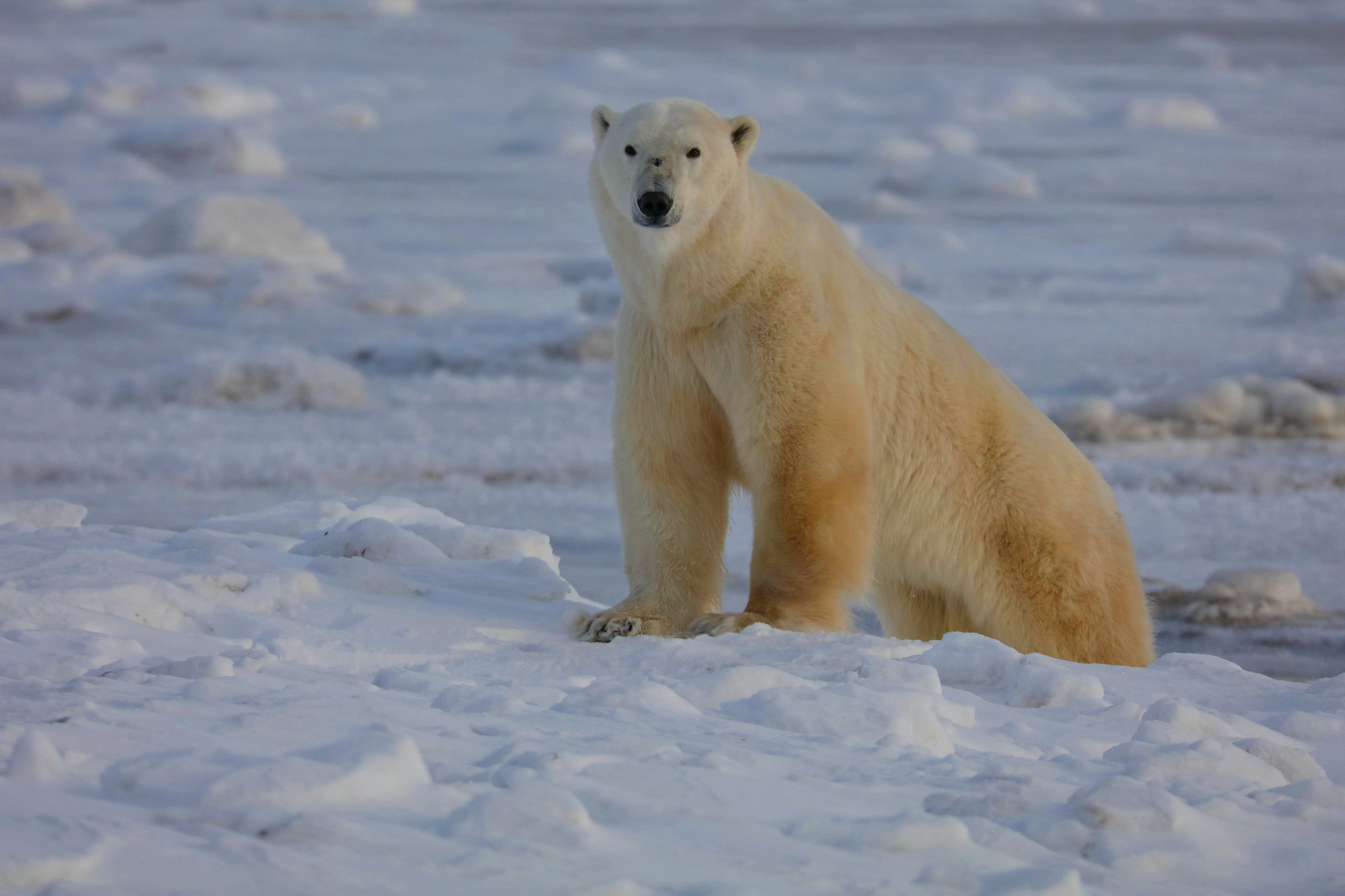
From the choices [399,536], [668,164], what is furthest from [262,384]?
[668,164]

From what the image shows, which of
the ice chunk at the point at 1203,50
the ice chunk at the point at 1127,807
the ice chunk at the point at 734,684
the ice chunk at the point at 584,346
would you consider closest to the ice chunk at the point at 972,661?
the ice chunk at the point at 734,684

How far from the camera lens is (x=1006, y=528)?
300 centimetres

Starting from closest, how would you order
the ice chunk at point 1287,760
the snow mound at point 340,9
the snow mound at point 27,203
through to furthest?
the ice chunk at point 1287,760 → the snow mound at point 27,203 → the snow mound at point 340,9

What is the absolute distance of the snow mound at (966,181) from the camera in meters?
11.8

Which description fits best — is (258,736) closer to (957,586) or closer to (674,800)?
(674,800)

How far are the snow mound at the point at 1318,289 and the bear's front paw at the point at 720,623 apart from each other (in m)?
5.62

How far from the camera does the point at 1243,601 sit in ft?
12.0

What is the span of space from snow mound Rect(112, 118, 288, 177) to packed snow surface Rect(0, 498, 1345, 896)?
34.8 feet

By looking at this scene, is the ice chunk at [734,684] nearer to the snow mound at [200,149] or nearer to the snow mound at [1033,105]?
the snow mound at [200,149]

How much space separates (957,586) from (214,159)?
11.3 m

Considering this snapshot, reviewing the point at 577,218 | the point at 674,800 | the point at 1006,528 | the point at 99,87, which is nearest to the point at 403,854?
the point at 674,800

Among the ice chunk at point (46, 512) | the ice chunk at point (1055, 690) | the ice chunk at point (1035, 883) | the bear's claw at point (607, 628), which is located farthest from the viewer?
the ice chunk at point (46, 512)

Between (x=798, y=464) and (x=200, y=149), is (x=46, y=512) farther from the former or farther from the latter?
(x=200, y=149)

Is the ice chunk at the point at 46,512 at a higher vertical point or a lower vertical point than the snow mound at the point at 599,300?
lower
